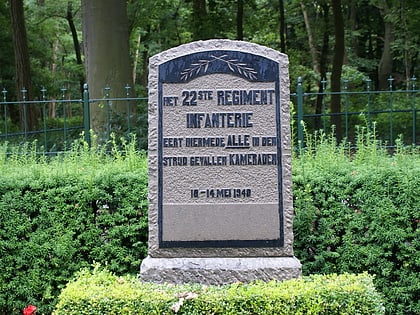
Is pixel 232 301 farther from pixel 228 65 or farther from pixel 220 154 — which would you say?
pixel 228 65

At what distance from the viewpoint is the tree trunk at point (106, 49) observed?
478 inches

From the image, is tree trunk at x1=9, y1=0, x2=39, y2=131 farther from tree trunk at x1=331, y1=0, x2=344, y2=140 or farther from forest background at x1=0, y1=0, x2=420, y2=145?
tree trunk at x1=331, y1=0, x2=344, y2=140

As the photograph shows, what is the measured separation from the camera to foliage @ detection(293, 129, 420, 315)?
16.3 ft

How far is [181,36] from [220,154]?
2100cm

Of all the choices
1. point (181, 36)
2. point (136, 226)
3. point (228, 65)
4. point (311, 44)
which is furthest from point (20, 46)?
point (311, 44)

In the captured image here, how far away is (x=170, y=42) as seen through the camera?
24.0 m

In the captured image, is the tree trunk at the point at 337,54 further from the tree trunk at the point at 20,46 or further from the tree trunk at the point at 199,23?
the tree trunk at the point at 20,46

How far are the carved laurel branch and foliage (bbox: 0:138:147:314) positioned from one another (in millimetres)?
1179

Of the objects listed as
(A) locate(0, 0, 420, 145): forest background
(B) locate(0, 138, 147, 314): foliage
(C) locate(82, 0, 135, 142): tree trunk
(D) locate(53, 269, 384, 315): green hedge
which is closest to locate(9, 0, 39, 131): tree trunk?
(A) locate(0, 0, 420, 145): forest background

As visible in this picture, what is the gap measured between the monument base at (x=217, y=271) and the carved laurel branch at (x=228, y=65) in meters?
1.48

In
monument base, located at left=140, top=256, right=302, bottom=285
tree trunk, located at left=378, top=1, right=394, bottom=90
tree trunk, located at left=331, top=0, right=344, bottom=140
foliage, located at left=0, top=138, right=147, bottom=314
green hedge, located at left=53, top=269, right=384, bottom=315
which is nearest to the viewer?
green hedge, located at left=53, top=269, right=384, bottom=315

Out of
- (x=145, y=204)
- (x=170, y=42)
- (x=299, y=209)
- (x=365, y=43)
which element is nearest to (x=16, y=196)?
(x=145, y=204)

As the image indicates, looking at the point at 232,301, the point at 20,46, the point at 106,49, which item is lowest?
the point at 232,301

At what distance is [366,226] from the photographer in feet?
16.7
